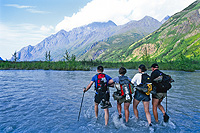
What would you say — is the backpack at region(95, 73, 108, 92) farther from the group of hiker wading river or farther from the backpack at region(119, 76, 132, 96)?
the backpack at region(119, 76, 132, 96)

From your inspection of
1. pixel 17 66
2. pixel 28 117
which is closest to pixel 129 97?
pixel 28 117

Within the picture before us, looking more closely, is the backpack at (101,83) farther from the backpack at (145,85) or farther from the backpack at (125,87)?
the backpack at (145,85)

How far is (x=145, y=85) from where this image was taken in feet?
24.6

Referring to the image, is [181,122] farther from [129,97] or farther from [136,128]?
[129,97]

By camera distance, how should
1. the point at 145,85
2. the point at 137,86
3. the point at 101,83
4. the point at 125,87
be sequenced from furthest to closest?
the point at 101,83, the point at 125,87, the point at 137,86, the point at 145,85

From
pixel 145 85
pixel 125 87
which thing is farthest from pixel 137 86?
pixel 125 87

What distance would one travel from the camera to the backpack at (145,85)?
7.46 m

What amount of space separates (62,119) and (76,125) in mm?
1271

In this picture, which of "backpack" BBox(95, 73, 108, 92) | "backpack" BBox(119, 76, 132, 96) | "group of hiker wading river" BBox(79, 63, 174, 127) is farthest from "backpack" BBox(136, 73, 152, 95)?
"backpack" BBox(95, 73, 108, 92)

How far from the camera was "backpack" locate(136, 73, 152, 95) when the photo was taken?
294 inches

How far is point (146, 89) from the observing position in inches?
293

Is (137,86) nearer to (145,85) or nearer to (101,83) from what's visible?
(145,85)

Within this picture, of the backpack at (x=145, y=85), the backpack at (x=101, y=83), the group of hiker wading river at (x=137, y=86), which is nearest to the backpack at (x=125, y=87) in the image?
the group of hiker wading river at (x=137, y=86)

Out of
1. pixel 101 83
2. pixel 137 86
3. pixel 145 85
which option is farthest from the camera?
pixel 101 83
